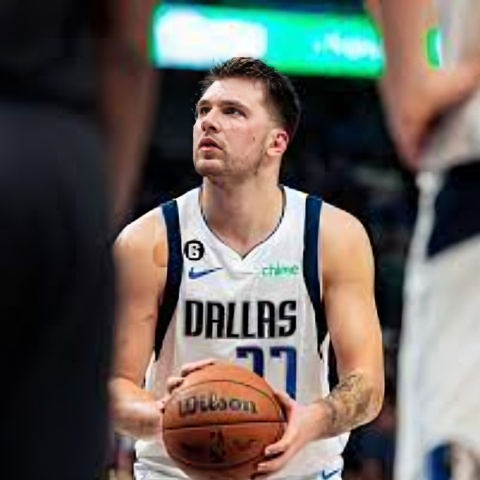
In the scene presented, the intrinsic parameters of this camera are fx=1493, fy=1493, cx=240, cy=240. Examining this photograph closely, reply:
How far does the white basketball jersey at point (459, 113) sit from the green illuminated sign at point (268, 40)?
11.3 metres

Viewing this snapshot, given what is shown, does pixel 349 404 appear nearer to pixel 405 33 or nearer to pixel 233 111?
pixel 233 111

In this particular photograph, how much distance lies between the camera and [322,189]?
46.8 ft

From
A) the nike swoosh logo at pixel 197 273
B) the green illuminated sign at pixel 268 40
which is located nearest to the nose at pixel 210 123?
the nike swoosh logo at pixel 197 273

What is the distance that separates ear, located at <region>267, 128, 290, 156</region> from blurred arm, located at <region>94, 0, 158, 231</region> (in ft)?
10.1

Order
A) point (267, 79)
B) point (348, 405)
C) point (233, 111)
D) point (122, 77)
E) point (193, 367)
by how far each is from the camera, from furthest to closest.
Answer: point (267, 79) → point (233, 111) → point (348, 405) → point (193, 367) → point (122, 77)

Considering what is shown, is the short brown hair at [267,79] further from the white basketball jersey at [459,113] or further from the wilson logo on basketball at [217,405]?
the white basketball jersey at [459,113]

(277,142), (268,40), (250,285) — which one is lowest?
(250,285)

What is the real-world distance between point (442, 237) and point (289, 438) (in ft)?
6.85

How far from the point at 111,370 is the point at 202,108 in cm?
309

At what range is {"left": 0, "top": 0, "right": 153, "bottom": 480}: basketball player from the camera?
1649 millimetres

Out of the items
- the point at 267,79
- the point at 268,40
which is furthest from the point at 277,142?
the point at 268,40

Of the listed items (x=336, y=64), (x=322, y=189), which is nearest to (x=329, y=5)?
(x=336, y=64)

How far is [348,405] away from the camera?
433cm

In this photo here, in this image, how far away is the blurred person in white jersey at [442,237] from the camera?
193 centimetres
